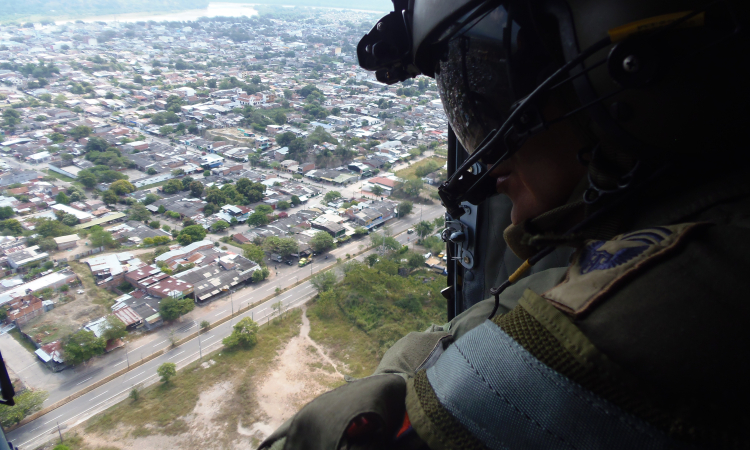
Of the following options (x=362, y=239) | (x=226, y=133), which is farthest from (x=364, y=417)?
(x=226, y=133)

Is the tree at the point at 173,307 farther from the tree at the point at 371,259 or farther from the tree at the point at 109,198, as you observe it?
the tree at the point at 109,198

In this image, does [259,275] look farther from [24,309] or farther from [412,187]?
[412,187]

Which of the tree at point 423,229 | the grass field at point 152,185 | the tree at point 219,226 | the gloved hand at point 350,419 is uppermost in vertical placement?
the gloved hand at point 350,419

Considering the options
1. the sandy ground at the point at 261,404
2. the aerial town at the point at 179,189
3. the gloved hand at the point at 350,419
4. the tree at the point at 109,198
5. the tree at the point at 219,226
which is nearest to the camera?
the gloved hand at the point at 350,419

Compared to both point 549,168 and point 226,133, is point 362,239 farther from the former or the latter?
point 226,133

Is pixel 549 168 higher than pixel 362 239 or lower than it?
higher

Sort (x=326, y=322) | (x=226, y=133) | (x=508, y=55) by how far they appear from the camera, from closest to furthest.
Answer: (x=508, y=55) < (x=326, y=322) < (x=226, y=133)

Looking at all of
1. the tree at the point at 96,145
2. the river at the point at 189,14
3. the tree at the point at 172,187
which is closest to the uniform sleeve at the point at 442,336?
the tree at the point at 172,187
